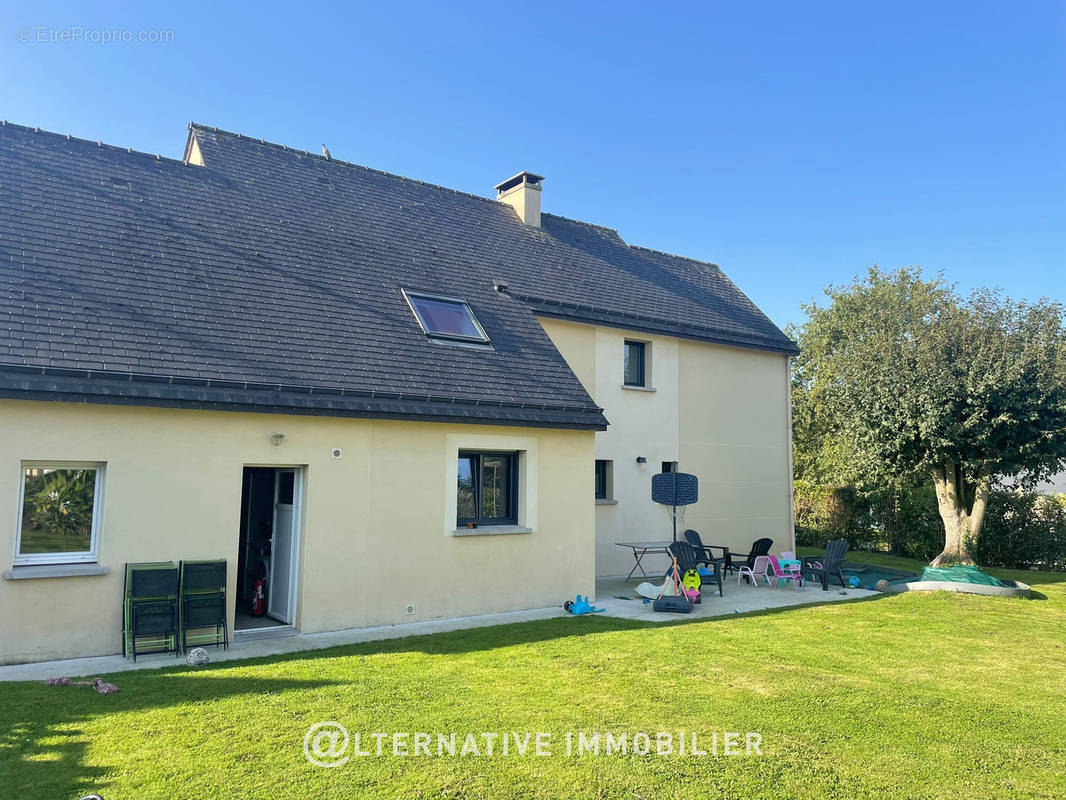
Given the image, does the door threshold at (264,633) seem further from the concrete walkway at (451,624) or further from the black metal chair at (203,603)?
the black metal chair at (203,603)

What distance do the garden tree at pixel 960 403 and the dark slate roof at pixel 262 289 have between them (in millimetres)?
6145

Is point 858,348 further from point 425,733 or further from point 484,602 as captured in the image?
point 425,733

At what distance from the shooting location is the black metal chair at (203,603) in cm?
850

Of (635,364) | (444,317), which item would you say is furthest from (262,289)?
(635,364)

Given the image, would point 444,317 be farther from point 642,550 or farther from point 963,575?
point 963,575

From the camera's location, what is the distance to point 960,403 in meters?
16.3

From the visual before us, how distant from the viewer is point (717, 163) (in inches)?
770

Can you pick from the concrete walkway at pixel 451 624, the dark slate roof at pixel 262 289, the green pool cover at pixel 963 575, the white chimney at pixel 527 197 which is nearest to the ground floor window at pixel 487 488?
the dark slate roof at pixel 262 289

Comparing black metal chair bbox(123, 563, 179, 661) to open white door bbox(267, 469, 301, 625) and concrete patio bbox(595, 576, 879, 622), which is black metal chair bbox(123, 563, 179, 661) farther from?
concrete patio bbox(595, 576, 879, 622)

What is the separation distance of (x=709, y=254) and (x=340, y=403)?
15.6 metres

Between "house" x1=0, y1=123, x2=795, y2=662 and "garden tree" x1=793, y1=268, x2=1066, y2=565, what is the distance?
592cm

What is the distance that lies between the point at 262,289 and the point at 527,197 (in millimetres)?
9039

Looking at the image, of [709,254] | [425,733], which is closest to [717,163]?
Answer: [709,254]

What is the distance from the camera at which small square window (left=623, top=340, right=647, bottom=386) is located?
16.8 m
